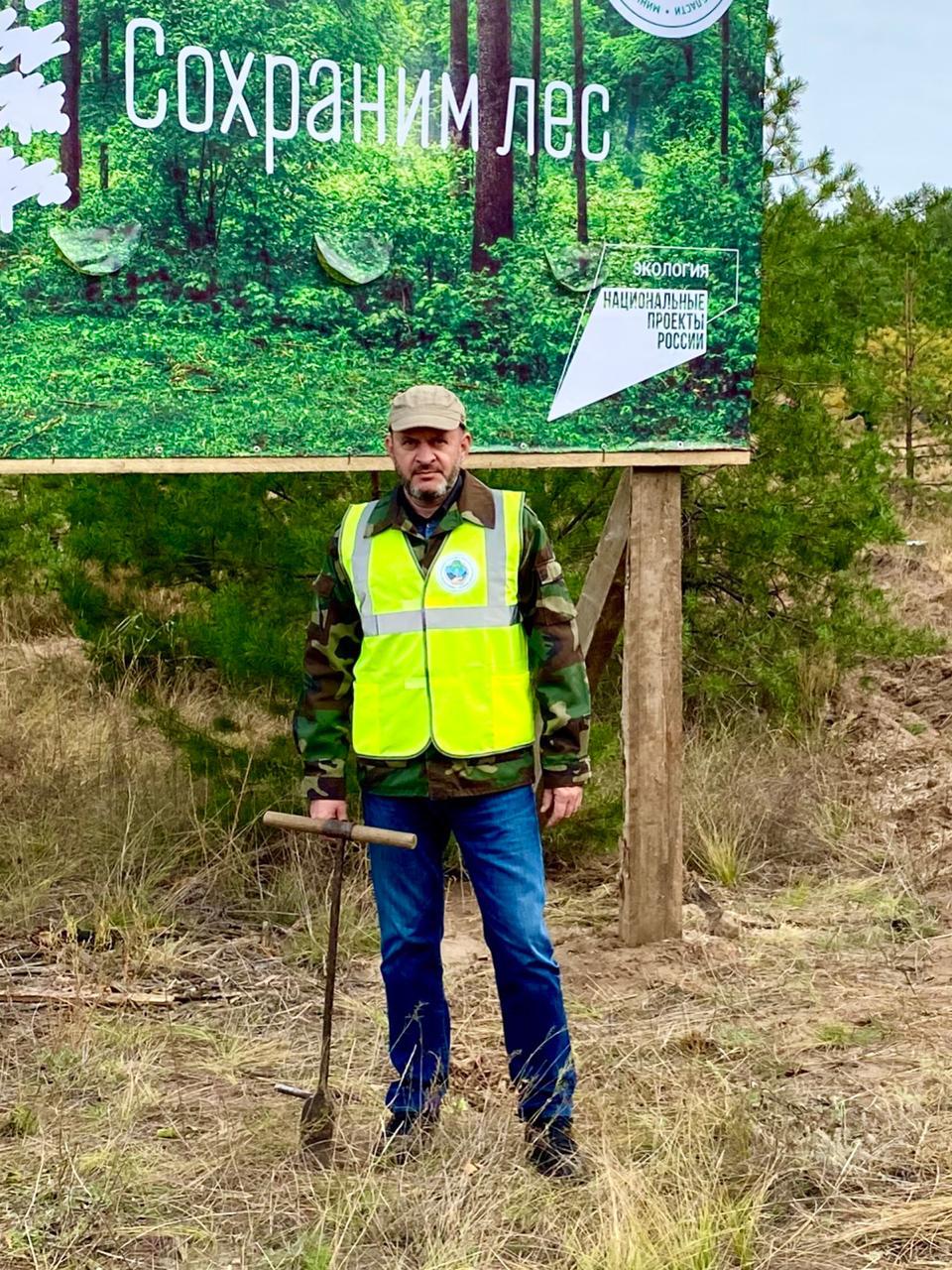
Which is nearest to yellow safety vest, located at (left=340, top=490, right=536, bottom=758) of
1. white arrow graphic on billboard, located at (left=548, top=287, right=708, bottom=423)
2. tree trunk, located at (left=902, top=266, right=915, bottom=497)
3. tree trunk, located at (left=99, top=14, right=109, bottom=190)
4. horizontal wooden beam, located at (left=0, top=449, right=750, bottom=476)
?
horizontal wooden beam, located at (left=0, top=449, right=750, bottom=476)

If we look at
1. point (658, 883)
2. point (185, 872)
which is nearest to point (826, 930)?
point (658, 883)

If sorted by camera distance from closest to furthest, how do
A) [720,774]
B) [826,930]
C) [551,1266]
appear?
[551,1266]
[826,930]
[720,774]

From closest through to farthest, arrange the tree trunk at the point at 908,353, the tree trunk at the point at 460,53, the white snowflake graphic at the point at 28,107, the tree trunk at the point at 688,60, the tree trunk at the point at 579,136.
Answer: the white snowflake graphic at the point at 28,107, the tree trunk at the point at 460,53, the tree trunk at the point at 579,136, the tree trunk at the point at 688,60, the tree trunk at the point at 908,353

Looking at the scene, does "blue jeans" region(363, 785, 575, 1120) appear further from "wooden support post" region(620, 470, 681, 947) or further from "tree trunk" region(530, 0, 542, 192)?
"tree trunk" region(530, 0, 542, 192)

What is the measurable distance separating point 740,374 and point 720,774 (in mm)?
2349

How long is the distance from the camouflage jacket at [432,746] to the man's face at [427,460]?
49mm

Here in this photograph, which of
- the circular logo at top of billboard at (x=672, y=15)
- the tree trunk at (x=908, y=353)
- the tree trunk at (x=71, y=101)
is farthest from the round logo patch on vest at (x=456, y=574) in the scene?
the tree trunk at (x=908, y=353)

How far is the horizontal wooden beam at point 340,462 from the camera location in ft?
16.0

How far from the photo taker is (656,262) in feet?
17.9

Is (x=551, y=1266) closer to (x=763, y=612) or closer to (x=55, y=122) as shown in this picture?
(x=55, y=122)

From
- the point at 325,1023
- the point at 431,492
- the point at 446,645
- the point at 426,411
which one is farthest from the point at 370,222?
the point at 325,1023

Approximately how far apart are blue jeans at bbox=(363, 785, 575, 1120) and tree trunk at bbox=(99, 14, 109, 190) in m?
2.22

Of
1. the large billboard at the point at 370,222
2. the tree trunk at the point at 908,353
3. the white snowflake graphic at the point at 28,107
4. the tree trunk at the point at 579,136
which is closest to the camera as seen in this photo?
the white snowflake graphic at the point at 28,107

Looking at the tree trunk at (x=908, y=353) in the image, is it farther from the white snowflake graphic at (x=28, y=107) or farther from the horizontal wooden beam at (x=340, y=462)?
the white snowflake graphic at (x=28, y=107)
